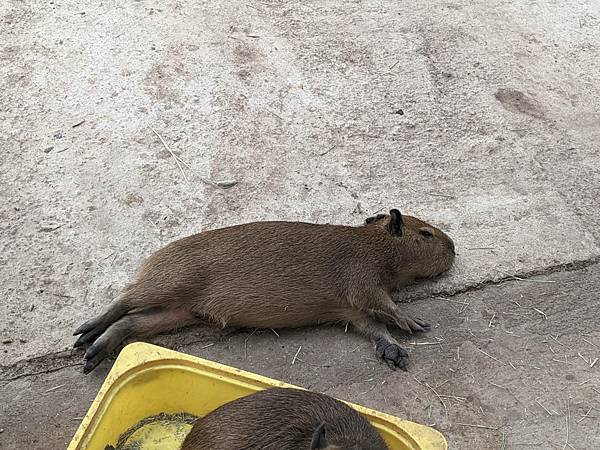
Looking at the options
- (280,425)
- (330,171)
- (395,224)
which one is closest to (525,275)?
(395,224)

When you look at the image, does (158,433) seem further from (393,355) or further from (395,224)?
(395,224)

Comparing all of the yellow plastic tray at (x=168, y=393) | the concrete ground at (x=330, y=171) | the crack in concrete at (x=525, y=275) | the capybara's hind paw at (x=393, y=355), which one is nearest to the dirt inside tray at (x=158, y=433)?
the yellow plastic tray at (x=168, y=393)

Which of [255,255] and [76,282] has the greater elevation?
[255,255]

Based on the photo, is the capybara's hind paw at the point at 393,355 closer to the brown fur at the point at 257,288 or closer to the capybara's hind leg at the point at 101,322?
the brown fur at the point at 257,288

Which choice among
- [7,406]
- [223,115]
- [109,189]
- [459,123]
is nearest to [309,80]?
[223,115]

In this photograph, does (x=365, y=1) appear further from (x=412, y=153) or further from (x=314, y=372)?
(x=314, y=372)

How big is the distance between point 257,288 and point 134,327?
1.71 feet

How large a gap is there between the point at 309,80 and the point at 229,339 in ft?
6.18

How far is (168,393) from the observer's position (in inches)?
109

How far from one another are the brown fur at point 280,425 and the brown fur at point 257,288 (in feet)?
2.31

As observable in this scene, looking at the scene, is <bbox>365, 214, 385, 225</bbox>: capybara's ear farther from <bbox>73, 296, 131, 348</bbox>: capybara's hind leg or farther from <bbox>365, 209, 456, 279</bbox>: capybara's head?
<bbox>73, 296, 131, 348</bbox>: capybara's hind leg

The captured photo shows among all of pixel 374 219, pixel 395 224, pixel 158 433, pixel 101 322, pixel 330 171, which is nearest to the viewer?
pixel 158 433

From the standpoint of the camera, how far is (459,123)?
13.8ft

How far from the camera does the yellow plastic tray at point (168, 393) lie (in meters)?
2.51
